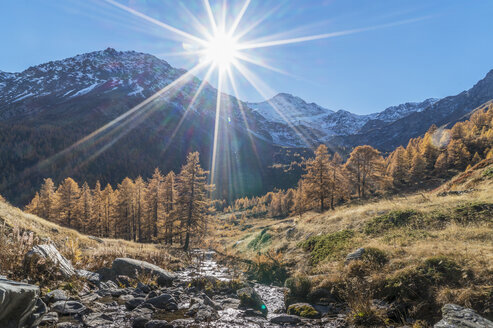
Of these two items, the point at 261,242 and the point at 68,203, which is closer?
the point at 261,242

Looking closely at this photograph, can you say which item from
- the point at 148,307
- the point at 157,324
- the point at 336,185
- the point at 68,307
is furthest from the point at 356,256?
the point at 336,185

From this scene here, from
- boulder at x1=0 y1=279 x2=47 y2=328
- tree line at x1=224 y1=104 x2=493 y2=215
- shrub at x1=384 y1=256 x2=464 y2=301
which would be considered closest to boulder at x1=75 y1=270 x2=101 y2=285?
boulder at x1=0 y1=279 x2=47 y2=328

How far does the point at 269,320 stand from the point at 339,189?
118ft

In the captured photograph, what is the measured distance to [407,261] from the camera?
9.17m

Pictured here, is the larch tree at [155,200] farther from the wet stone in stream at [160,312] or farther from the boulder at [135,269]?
the wet stone in stream at [160,312]

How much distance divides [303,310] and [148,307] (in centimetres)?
533

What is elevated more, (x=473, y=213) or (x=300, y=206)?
(x=473, y=213)

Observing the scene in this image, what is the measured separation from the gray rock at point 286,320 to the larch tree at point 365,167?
44106 mm

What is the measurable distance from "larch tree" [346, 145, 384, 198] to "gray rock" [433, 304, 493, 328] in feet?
145

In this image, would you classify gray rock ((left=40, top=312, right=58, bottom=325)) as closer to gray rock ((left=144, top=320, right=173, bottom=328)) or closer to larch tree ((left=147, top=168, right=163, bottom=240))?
gray rock ((left=144, top=320, right=173, bottom=328))

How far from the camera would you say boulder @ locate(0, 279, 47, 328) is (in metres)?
4.41

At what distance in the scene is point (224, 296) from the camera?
35.6 feet

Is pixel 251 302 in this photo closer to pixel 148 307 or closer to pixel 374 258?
pixel 148 307

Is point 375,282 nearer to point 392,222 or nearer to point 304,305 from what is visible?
point 304,305
